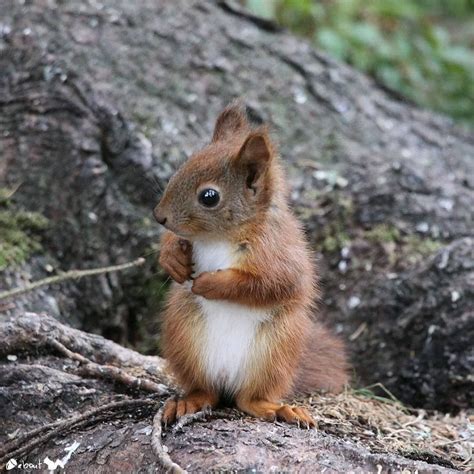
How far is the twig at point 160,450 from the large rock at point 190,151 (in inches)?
47.4

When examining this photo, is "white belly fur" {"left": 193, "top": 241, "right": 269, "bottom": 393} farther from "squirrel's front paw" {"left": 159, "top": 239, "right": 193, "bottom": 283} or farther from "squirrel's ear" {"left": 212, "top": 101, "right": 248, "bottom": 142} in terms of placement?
"squirrel's ear" {"left": 212, "top": 101, "right": 248, "bottom": 142}

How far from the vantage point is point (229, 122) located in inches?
131

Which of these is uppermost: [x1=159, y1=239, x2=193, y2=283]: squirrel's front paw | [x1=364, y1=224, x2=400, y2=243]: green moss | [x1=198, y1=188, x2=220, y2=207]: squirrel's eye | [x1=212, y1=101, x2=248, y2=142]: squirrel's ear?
[x1=212, y1=101, x2=248, y2=142]: squirrel's ear

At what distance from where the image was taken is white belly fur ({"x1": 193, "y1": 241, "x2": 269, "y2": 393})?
2992 millimetres

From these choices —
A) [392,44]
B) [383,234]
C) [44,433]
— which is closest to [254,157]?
[44,433]

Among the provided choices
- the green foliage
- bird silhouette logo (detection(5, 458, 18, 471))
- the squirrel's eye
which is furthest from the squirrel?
the green foliage

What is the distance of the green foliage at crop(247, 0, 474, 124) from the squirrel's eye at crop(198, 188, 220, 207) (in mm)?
4065

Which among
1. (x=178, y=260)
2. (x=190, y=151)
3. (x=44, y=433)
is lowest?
(x=44, y=433)

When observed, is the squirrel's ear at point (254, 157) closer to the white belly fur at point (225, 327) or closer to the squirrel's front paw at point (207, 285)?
the white belly fur at point (225, 327)

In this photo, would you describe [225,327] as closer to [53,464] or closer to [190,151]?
[53,464]

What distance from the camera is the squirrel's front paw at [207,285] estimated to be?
9.34 feet

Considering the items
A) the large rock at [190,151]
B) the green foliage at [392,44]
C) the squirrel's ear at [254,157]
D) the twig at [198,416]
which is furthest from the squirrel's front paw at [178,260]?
the green foliage at [392,44]

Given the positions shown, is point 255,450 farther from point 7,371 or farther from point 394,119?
point 394,119

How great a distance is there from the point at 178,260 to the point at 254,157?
0.45m
